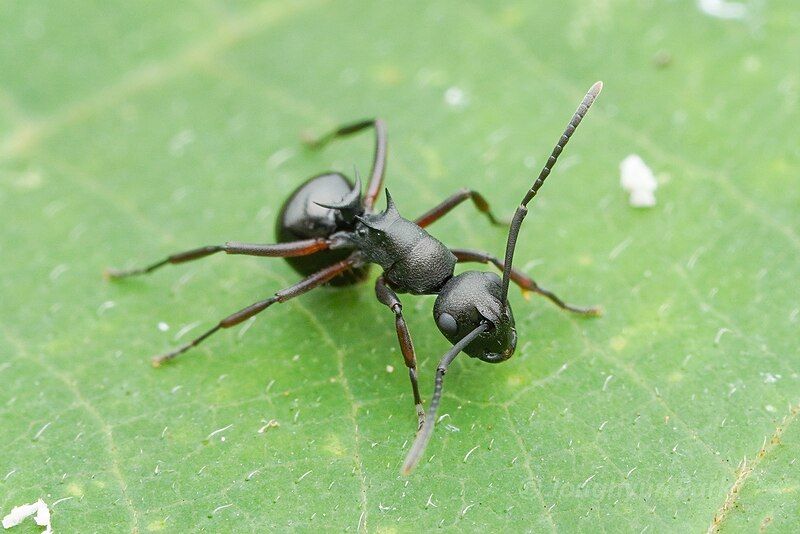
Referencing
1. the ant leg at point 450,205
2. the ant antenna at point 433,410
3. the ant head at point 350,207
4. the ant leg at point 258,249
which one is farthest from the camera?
the ant leg at point 450,205

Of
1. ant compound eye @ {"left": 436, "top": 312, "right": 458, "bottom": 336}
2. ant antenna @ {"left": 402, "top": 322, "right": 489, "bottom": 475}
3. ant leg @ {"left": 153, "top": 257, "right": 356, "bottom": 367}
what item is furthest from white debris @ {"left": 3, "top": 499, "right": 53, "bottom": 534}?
ant compound eye @ {"left": 436, "top": 312, "right": 458, "bottom": 336}

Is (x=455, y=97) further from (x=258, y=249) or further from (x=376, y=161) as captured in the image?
(x=258, y=249)

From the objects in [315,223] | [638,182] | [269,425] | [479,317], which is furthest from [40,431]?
[638,182]

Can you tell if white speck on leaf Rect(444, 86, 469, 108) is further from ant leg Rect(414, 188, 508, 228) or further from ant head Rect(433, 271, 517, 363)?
ant head Rect(433, 271, 517, 363)

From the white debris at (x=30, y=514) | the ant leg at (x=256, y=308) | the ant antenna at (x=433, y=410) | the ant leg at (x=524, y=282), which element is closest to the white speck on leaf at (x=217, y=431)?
the ant leg at (x=256, y=308)

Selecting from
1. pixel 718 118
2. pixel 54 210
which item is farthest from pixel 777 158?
pixel 54 210

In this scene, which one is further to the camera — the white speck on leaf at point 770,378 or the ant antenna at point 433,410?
the white speck on leaf at point 770,378

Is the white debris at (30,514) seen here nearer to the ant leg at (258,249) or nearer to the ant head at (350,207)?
the ant leg at (258,249)
